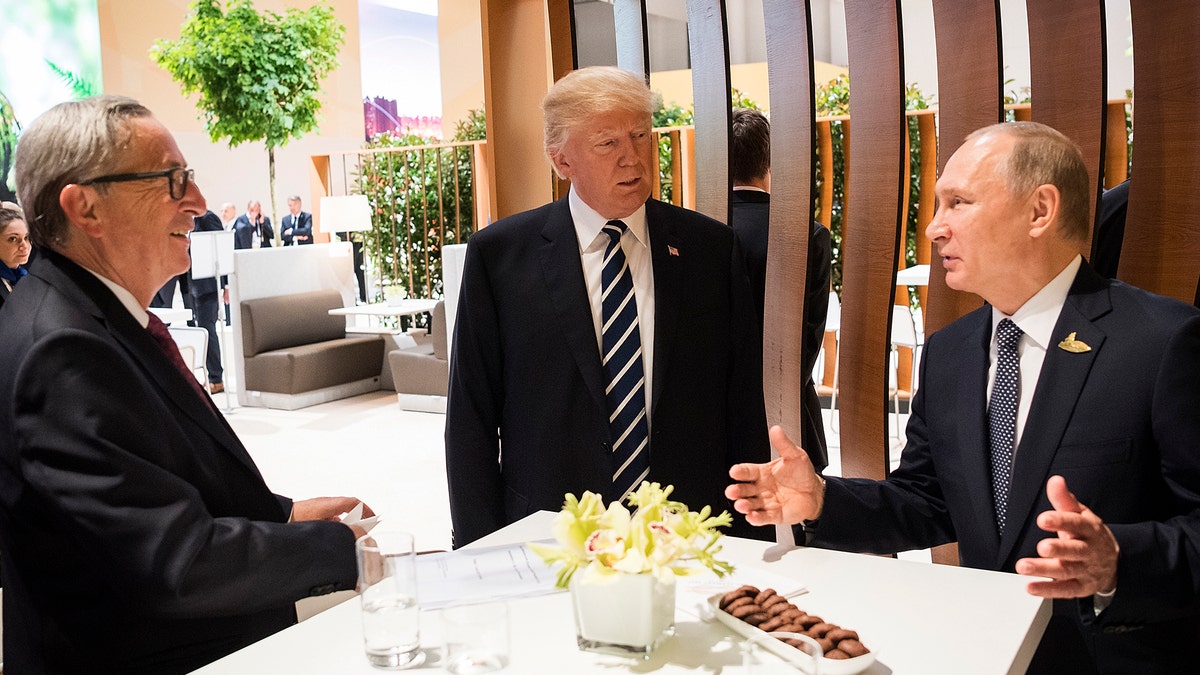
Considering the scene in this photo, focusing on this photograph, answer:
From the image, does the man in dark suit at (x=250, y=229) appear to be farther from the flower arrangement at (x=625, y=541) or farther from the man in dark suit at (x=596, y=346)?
the flower arrangement at (x=625, y=541)

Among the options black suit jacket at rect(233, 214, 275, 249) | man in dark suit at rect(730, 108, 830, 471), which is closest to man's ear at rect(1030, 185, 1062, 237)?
man in dark suit at rect(730, 108, 830, 471)

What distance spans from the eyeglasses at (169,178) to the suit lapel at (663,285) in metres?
1.06

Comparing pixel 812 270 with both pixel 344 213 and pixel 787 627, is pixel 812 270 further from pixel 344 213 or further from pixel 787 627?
pixel 344 213

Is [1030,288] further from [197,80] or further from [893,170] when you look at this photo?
[197,80]

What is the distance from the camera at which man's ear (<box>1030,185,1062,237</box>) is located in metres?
1.92

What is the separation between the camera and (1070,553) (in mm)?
1519

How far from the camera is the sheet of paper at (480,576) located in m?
1.55

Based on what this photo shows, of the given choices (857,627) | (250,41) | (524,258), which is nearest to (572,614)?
(857,627)

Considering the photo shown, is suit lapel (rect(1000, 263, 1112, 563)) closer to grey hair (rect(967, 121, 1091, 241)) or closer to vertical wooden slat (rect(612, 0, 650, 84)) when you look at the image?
grey hair (rect(967, 121, 1091, 241))

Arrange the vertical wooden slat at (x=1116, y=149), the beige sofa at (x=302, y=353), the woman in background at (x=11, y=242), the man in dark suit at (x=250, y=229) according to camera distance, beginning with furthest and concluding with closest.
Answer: the man in dark suit at (x=250, y=229), the beige sofa at (x=302, y=353), the vertical wooden slat at (x=1116, y=149), the woman in background at (x=11, y=242)

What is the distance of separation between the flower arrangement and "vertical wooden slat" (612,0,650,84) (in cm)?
228

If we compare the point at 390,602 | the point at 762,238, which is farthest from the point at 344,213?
the point at 390,602

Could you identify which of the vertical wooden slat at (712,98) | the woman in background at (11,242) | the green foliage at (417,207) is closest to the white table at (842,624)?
the vertical wooden slat at (712,98)

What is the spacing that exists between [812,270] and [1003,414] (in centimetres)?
144
